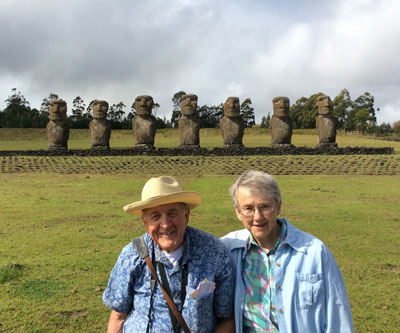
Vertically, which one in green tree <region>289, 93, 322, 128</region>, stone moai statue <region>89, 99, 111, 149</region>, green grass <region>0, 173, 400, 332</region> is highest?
green tree <region>289, 93, 322, 128</region>

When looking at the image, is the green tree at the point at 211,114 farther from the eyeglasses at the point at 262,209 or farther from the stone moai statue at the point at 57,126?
the eyeglasses at the point at 262,209

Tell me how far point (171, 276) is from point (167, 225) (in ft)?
1.04

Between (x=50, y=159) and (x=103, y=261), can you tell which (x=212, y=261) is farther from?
(x=50, y=159)

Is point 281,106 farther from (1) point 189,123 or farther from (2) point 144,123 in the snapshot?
(2) point 144,123

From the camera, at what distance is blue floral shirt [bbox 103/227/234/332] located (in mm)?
2719

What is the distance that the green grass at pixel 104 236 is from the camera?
15.6 feet

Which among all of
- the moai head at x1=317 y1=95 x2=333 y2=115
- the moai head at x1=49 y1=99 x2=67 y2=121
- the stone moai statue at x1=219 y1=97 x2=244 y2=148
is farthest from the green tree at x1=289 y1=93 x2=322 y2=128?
the moai head at x1=49 y1=99 x2=67 y2=121

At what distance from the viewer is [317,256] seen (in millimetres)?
2658

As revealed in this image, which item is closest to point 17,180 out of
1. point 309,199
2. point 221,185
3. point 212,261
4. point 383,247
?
point 221,185

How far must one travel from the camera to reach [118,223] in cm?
863

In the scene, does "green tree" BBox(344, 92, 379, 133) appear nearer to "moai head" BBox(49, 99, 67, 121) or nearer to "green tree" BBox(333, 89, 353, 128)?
"green tree" BBox(333, 89, 353, 128)

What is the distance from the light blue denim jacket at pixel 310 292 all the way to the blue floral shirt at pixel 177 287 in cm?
34

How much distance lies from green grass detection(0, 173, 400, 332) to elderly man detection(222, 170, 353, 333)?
208 cm

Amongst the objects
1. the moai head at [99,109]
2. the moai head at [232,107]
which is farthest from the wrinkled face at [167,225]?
the moai head at [99,109]
